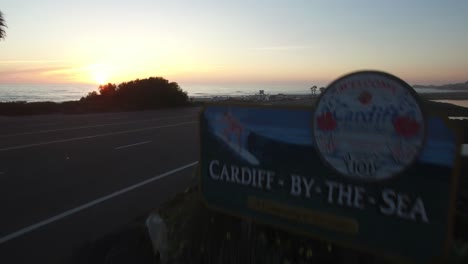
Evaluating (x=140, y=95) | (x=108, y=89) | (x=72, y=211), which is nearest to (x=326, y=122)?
(x=72, y=211)

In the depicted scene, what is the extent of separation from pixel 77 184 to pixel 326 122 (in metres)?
6.16

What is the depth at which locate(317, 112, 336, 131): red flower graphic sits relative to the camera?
3.44 m

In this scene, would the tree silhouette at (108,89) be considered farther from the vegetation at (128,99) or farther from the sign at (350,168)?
the sign at (350,168)

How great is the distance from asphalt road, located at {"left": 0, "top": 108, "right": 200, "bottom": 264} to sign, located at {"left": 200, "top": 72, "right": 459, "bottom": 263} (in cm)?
245

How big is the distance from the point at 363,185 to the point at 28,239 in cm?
423

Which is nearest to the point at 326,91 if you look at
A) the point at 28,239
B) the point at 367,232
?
the point at 367,232

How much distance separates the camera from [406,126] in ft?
9.91

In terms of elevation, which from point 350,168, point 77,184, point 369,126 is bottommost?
point 77,184

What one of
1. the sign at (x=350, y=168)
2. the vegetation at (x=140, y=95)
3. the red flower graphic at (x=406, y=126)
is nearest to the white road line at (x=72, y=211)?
the sign at (x=350, y=168)

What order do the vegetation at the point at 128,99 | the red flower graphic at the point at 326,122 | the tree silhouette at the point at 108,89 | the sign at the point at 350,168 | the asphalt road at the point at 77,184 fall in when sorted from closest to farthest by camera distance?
the sign at the point at 350,168 < the red flower graphic at the point at 326,122 < the asphalt road at the point at 77,184 < the vegetation at the point at 128,99 < the tree silhouette at the point at 108,89

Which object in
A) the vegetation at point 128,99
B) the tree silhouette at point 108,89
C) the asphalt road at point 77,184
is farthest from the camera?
the tree silhouette at point 108,89

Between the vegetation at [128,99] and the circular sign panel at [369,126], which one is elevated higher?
the circular sign panel at [369,126]

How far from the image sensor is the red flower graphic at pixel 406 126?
9.77ft

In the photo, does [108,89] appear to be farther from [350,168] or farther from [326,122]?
[350,168]
